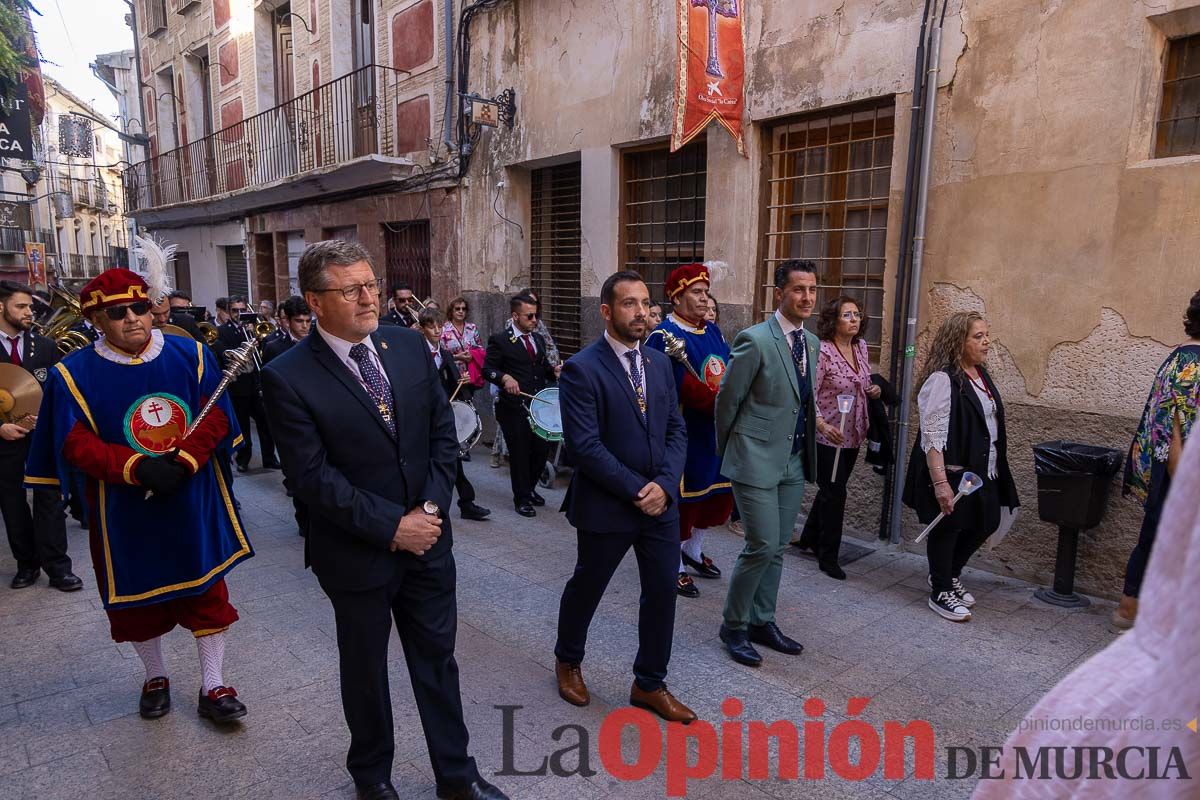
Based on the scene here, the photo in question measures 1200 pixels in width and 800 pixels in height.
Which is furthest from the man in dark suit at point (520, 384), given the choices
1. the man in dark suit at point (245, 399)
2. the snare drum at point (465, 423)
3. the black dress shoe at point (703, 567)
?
the man in dark suit at point (245, 399)

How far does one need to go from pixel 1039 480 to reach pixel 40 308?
10.8 m

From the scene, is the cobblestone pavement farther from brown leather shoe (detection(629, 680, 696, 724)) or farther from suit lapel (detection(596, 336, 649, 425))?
suit lapel (detection(596, 336, 649, 425))

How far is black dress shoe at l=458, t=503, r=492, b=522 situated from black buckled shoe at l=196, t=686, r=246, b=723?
3.24 m

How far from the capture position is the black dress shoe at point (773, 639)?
13.3ft

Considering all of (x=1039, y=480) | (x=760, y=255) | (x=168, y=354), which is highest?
(x=760, y=255)

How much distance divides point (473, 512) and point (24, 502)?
3.15m

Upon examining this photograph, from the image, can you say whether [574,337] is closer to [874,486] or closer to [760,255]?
[760,255]

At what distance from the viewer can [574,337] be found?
366 inches

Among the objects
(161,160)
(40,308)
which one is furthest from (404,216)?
(161,160)

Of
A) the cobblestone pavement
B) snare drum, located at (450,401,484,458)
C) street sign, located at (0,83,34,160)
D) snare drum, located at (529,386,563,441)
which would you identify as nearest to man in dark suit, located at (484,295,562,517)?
snare drum, located at (529,386,563,441)

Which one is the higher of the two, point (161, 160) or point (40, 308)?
point (161, 160)

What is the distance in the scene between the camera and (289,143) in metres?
14.1

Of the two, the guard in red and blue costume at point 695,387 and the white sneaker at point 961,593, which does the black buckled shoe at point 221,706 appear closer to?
the guard in red and blue costume at point 695,387

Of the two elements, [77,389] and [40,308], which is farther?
[40,308]
